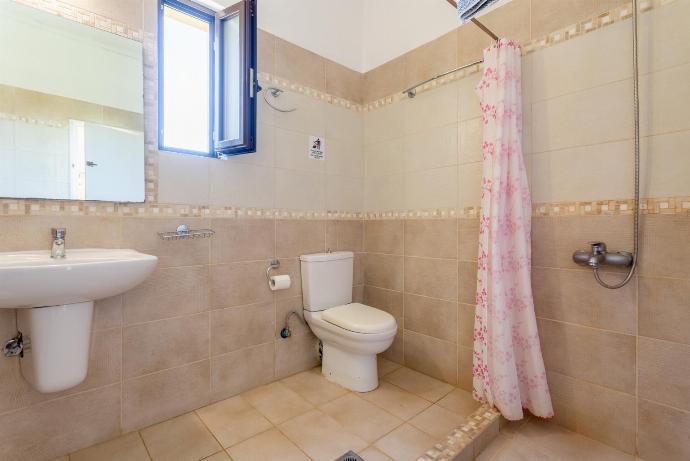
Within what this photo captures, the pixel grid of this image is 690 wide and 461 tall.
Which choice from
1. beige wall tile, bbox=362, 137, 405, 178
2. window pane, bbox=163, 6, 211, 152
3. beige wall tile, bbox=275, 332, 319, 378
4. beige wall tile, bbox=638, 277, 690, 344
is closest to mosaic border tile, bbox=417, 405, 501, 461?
beige wall tile, bbox=638, 277, 690, 344

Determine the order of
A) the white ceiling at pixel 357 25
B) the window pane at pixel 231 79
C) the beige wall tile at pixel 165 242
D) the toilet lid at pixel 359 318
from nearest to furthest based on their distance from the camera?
the beige wall tile at pixel 165 242 → the window pane at pixel 231 79 → the toilet lid at pixel 359 318 → the white ceiling at pixel 357 25

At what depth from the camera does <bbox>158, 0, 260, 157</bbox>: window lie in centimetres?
159

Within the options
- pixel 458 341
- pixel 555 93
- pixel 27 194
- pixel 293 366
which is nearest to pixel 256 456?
pixel 293 366

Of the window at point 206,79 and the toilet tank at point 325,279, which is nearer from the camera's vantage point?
the window at point 206,79

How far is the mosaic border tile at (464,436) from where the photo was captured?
1.31m

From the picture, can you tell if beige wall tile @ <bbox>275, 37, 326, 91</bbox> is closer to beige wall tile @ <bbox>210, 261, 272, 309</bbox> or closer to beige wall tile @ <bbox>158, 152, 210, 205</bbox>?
beige wall tile @ <bbox>158, 152, 210, 205</bbox>

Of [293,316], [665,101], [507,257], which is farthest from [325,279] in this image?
[665,101]

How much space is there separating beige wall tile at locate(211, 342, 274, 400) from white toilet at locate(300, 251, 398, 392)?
33cm

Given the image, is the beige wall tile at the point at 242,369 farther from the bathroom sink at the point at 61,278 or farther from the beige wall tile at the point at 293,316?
the bathroom sink at the point at 61,278

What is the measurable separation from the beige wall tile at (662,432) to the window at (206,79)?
81.4 inches

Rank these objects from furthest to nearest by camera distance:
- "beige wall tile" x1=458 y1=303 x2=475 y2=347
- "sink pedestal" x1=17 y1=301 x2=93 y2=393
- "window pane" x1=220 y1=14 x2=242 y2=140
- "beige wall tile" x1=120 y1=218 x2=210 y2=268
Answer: "beige wall tile" x1=458 y1=303 x2=475 y2=347, "window pane" x1=220 y1=14 x2=242 y2=140, "beige wall tile" x1=120 y1=218 x2=210 y2=268, "sink pedestal" x1=17 y1=301 x2=93 y2=393

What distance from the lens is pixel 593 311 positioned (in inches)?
57.9

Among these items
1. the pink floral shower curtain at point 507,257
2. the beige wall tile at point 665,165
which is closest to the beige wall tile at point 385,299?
the pink floral shower curtain at point 507,257

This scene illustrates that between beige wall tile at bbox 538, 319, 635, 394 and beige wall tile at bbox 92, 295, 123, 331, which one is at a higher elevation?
Result: beige wall tile at bbox 92, 295, 123, 331
